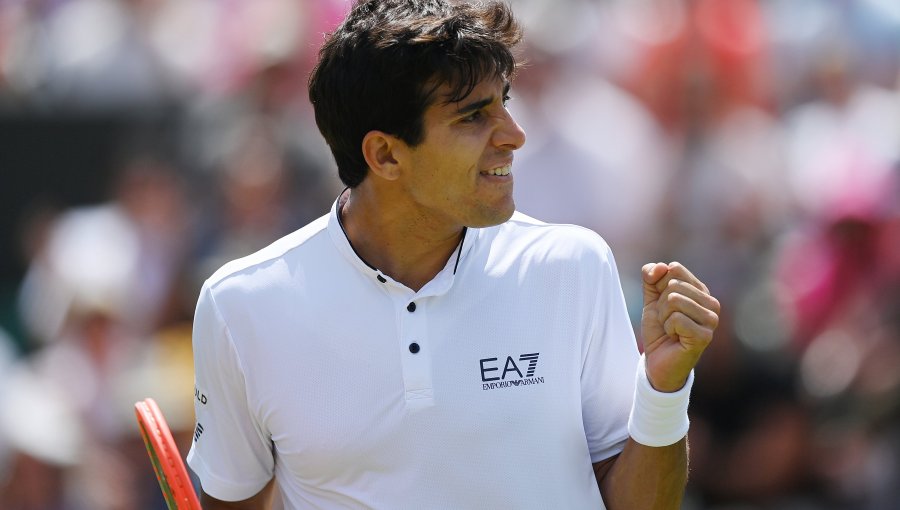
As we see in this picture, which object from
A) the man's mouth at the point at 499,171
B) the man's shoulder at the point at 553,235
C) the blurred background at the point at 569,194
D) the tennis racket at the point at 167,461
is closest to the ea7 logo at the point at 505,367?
the man's shoulder at the point at 553,235

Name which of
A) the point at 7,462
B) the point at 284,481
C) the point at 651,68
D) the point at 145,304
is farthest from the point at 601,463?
the point at 651,68

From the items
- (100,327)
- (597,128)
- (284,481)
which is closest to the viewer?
(284,481)

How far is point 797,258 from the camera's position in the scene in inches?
245

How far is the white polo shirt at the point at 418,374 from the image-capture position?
2695 mm

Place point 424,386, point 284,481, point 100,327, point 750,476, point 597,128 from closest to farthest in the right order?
point 424,386 < point 284,481 < point 750,476 < point 100,327 < point 597,128

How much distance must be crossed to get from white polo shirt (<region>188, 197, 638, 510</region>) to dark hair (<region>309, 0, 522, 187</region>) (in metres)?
0.26

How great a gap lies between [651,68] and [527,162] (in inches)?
43.7

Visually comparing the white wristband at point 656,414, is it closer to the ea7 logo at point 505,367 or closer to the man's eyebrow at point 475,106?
the ea7 logo at point 505,367

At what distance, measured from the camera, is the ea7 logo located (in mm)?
2727

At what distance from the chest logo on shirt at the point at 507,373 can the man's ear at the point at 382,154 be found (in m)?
0.45

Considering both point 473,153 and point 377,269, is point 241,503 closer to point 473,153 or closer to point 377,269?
point 377,269

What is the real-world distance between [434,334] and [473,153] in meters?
0.37

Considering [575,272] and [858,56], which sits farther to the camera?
[858,56]

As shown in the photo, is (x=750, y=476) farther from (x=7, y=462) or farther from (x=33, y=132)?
(x=33, y=132)
